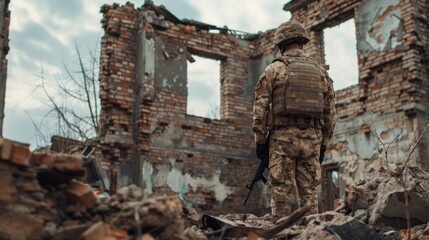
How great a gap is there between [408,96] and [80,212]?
760cm

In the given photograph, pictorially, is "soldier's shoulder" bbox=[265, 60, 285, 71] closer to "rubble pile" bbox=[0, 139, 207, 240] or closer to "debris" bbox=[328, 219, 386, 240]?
"debris" bbox=[328, 219, 386, 240]

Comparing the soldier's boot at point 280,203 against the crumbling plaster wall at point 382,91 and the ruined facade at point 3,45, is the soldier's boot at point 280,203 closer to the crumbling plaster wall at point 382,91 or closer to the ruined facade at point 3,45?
the crumbling plaster wall at point 382,91

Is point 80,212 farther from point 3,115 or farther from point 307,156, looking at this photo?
point 3,115

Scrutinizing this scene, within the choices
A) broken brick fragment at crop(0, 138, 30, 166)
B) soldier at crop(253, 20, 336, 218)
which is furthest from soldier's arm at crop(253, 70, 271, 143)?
broken brick fragment at crop(0, 138, 30, 166)

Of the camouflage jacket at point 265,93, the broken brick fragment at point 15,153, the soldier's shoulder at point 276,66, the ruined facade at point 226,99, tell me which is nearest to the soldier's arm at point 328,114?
the camouflage jacket at point 265,93

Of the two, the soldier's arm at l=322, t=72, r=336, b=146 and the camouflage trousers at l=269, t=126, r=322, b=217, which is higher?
the soldier's arm at l=322, t=72, r=336, b=146

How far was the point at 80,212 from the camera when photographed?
8.27ft

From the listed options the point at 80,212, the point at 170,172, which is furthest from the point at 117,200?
the point at 170,172

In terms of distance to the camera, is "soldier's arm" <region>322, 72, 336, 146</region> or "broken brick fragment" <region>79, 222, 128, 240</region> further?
"soldier's arm" <region>322, 72, 336, 146</region>

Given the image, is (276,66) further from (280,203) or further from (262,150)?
(280,203)

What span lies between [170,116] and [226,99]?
1.67 m

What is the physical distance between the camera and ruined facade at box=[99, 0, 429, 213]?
909 centimetres

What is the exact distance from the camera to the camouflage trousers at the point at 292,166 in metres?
4.88

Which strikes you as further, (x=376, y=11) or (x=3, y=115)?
(x=376, y=11)
